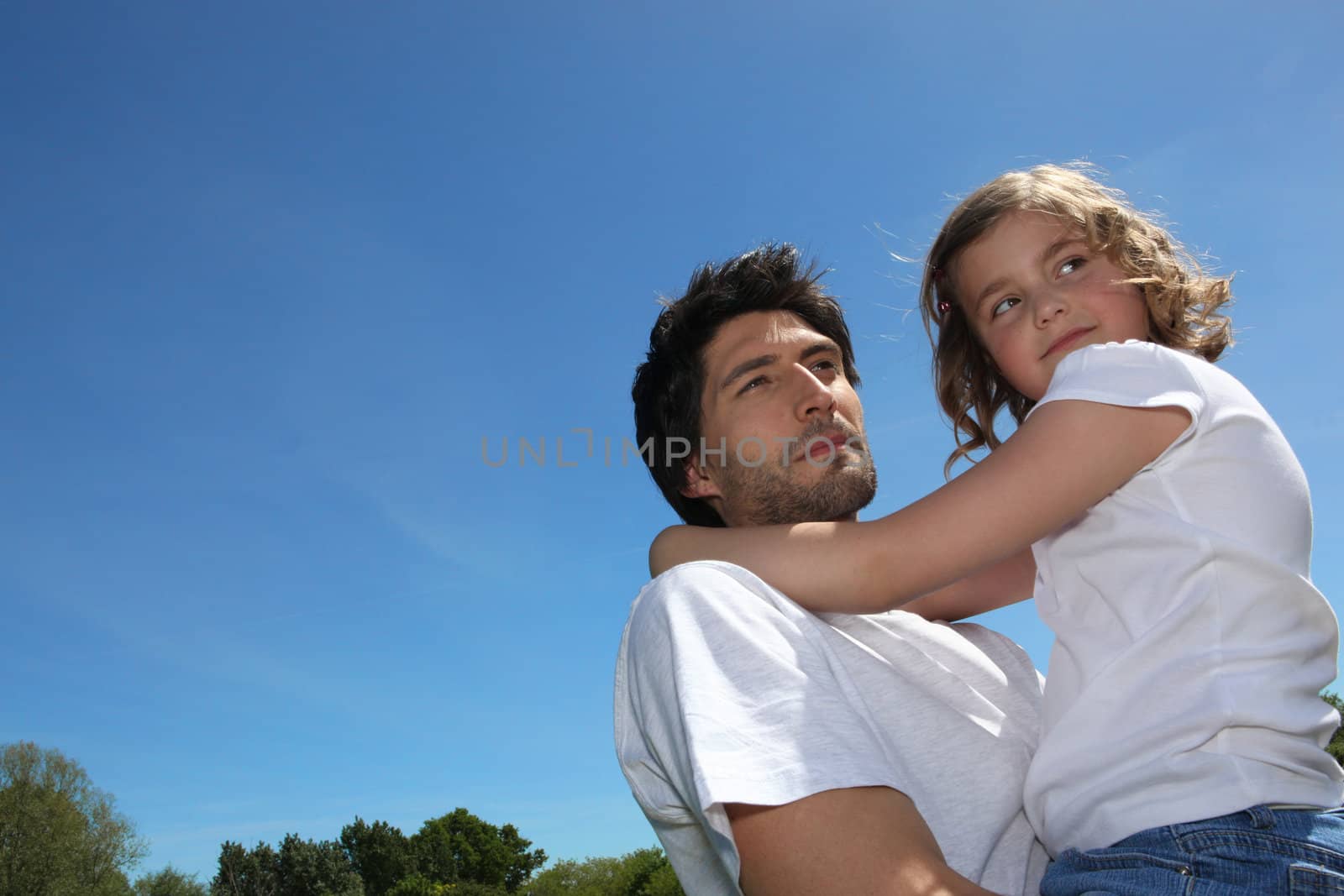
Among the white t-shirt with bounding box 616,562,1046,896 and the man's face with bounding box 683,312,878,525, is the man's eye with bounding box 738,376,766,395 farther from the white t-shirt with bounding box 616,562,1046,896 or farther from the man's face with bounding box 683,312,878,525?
the white t-shirt with bounding box 616,562,1046,896

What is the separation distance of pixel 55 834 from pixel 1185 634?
161 ft

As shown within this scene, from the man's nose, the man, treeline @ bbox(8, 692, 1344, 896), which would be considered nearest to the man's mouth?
the man's nose

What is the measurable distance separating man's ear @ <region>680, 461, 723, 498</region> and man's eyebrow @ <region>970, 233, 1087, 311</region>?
5.00 feet

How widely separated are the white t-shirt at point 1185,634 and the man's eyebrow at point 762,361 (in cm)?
191

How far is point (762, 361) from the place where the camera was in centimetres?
400

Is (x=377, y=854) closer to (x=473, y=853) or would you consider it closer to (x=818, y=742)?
(x=473, y=853)

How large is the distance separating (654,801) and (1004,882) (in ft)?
2.77

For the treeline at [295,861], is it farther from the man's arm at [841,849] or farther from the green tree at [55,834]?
the man's arm at [841,849]

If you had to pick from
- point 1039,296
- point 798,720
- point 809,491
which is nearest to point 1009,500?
point 798,720

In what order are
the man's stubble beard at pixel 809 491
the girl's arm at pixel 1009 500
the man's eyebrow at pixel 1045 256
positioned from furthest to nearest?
the man's stubble beard at pixel 809 491, the man's eyebrow at pixel 1045 256, the girl's arm at pixel 1009 500

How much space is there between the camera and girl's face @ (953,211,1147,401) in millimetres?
2684

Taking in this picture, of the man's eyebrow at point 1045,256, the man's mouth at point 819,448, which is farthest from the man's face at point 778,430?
the man's eyebrow at point 1045,256

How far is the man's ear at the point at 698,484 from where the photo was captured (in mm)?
4098

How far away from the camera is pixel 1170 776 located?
173cm
